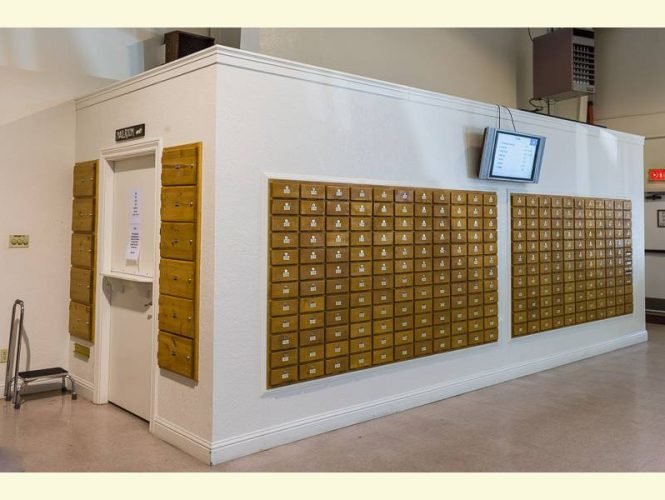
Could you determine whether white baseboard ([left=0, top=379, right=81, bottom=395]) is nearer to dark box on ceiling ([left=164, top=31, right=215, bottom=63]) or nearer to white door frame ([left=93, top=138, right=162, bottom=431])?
white door frame ([left=93, top=138, right=162, bottom=431])

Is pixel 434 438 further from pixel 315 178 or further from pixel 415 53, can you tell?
pixel 415 53

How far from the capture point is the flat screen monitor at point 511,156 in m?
4.75

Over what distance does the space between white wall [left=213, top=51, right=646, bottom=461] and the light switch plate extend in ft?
6.75

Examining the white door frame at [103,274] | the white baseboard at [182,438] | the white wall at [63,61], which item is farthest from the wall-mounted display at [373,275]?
the white wall at [63,61]

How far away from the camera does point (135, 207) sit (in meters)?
4.19

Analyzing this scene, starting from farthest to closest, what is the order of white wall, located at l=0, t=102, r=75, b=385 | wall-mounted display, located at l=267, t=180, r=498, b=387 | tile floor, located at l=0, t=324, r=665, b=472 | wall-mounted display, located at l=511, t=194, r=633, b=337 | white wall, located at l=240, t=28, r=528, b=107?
white wall, located at l=240, t=28, r=528, b=107 → wall-mounted display, located at l=511, t=194, r=633, b=337 → white wall, located at l=0, t=102, r=75, b=385 → wall-mounted display, located at l=267, t=180, r=498, b=387 → tile floor, located at l=0, t=324, r=665, b=472

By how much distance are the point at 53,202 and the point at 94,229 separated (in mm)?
504

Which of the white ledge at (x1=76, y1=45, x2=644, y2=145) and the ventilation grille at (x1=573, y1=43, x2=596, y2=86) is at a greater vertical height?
the ventilation grille at (x1=573, y1=43, x2=596, y2=86)

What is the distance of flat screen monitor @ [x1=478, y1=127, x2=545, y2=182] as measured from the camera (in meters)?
4.75

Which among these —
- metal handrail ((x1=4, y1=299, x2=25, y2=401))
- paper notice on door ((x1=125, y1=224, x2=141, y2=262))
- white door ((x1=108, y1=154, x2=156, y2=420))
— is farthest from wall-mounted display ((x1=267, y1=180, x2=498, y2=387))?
metal handrail ((x1=4, y1=299, x2=25, y2=401))

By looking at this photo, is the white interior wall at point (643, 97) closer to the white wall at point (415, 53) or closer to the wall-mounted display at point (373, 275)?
the white wall at point (415, 53)

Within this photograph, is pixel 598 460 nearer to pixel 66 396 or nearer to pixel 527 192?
pixel 527 192

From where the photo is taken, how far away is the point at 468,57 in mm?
7199

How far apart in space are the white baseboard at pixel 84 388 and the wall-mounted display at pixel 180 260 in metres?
Answer: 1.12
